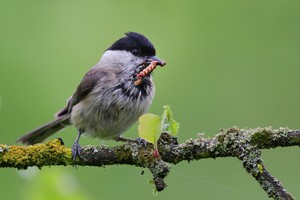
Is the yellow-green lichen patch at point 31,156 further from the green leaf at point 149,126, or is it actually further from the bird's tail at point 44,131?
the bird's tail at point 44,131

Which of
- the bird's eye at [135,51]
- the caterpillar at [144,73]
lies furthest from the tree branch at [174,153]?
the bird's eye at [135,51]

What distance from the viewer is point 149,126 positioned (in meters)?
1.88

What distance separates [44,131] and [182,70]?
1.23 metres

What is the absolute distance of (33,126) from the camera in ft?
15.5

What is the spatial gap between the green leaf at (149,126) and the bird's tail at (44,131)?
8.06ft

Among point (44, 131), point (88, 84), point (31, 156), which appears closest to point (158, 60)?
point (88, 84)

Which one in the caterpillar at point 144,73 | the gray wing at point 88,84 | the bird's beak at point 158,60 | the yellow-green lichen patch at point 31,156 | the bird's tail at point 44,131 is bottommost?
the yellow-green lichen patch at point 31,156

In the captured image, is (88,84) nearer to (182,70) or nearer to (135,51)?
(135,51)

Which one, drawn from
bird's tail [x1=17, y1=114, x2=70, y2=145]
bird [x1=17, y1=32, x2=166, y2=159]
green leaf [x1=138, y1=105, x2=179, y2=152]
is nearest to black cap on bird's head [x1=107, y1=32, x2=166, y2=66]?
bird [x1=17, y1=32, x2=166, y2=159]

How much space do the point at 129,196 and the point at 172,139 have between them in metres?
2.13

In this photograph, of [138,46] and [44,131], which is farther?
[44,131]

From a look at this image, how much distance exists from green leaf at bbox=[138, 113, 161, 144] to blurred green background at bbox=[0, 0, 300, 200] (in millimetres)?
2264

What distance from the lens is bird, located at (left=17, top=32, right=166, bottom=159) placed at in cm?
355

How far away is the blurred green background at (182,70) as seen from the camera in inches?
178
